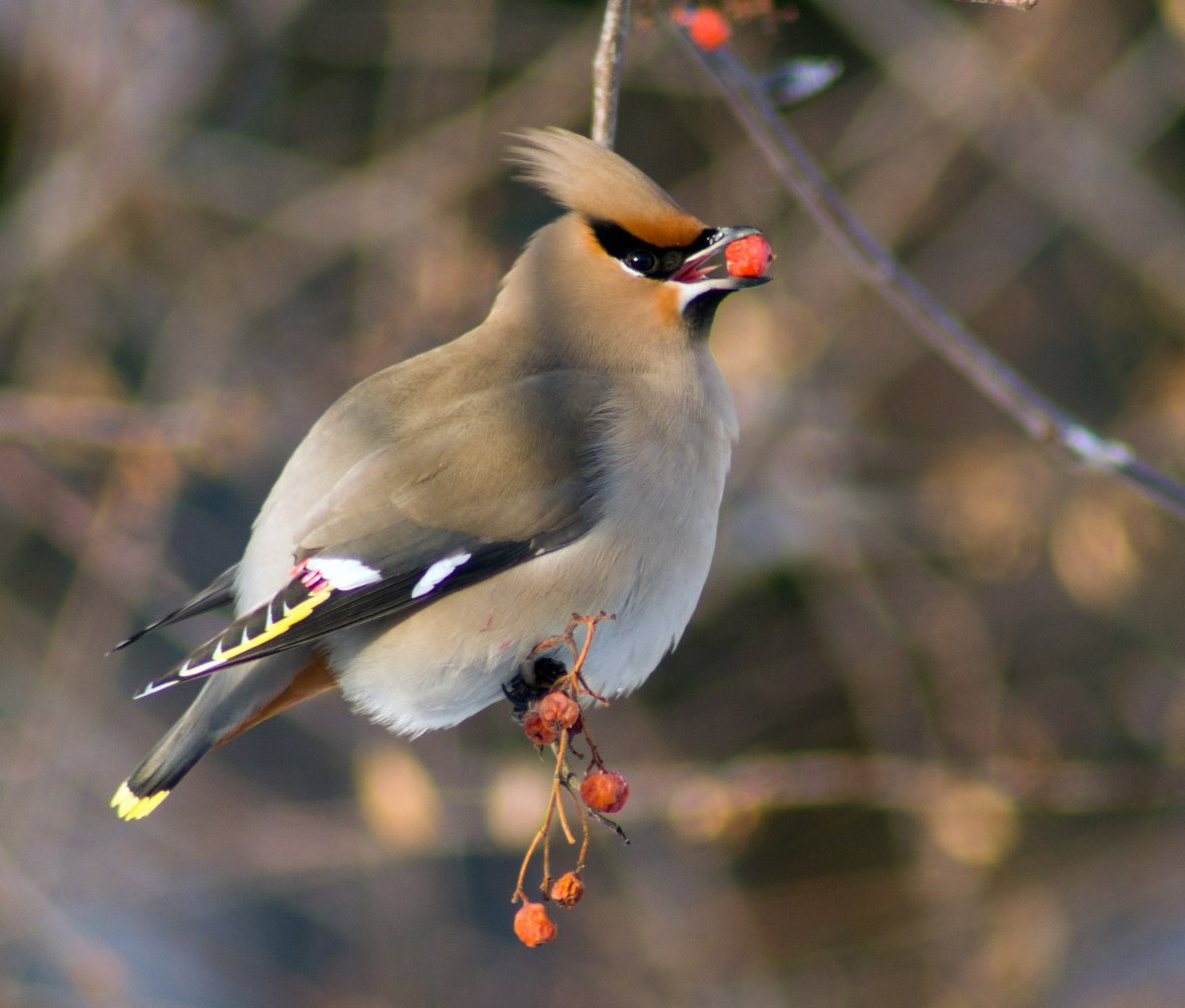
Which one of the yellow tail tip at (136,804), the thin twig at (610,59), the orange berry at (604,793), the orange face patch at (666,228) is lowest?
the yellow tail tip at (136,804)

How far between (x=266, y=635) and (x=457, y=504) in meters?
0.43

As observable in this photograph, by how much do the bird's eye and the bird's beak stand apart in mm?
44

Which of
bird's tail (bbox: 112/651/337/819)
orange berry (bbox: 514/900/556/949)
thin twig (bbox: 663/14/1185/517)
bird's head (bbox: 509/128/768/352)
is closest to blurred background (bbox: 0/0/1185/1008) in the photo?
bird's head (bbox: 509/128/768/352)

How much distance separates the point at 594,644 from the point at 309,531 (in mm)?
516

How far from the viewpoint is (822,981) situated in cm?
601

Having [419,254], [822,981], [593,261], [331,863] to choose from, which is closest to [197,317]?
[419,254]

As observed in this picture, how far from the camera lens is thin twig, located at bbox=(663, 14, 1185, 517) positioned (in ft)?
8.09

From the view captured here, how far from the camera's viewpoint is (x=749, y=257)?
2617 mm

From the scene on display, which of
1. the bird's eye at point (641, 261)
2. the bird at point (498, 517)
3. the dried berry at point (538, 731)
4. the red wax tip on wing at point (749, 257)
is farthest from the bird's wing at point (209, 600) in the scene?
the red wax tip on wing at point (749, 257)

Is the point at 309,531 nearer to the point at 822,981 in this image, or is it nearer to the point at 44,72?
the point at 44,72

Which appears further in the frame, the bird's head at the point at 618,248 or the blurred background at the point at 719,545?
the blurred background at the point at 719,545

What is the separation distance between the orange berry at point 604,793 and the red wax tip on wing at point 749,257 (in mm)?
878

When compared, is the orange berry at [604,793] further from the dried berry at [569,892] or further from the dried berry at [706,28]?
the dried berry at [706,28]

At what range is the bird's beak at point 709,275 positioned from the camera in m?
2.64
